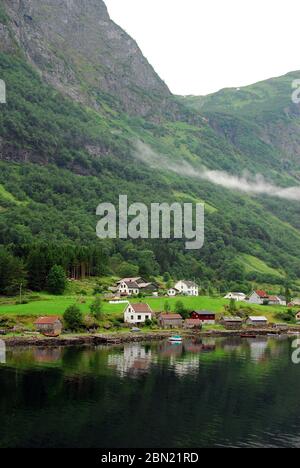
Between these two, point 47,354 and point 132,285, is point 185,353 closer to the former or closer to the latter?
point 47,354

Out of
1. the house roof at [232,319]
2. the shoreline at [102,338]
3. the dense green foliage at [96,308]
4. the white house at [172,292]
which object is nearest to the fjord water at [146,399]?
the shoreline at [102,338]

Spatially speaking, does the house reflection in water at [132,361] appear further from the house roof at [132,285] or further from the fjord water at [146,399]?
the house roof at [132,285]

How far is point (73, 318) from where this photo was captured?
5295 inches

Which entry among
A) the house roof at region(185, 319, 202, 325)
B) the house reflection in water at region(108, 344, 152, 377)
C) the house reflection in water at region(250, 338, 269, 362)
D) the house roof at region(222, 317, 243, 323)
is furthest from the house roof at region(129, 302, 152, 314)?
the house reflection in water at region(250, 338, 269, 362)

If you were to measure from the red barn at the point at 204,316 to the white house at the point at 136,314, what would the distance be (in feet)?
55.3

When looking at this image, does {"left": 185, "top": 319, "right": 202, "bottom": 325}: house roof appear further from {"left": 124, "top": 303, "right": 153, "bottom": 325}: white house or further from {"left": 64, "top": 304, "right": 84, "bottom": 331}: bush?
{"left": 64, "top": 304, "right": 84, "bottom": 331}: bush

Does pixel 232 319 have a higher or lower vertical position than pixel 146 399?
higher

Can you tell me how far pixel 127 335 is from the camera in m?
138

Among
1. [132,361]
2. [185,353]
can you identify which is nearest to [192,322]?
[185,353]

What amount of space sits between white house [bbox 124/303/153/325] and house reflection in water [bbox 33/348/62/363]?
3498 cm

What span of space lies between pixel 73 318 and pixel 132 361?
3228 cm

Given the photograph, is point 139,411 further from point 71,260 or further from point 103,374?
point 71,260
